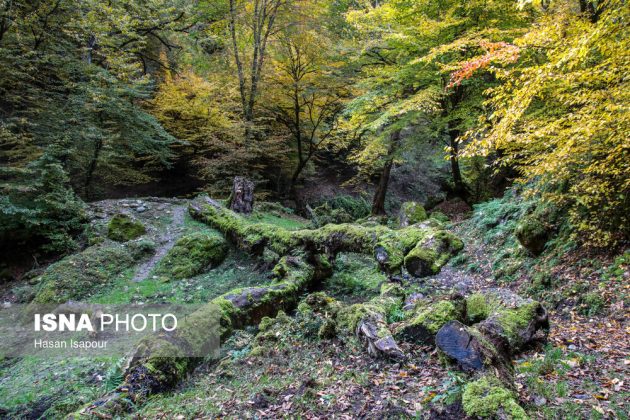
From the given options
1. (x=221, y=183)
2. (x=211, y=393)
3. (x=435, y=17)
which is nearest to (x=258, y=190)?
(x=221, y=183)

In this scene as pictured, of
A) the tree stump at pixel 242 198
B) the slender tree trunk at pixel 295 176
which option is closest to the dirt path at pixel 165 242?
the tree stump at pixel 242 198

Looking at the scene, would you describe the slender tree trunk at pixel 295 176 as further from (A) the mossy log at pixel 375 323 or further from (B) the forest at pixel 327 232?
(A) the mossy log at pixel 375 323

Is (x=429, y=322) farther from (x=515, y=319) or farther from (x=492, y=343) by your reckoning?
(x=515, y=319)

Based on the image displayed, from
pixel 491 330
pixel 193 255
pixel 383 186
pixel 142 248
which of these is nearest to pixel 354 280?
pixel 491 330

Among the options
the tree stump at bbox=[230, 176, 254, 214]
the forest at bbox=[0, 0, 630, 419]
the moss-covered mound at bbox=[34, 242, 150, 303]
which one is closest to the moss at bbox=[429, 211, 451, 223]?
the forest at bbox=[0, 0, 630, 419]

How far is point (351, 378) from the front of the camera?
12.2ft

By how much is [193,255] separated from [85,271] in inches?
102

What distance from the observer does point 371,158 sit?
1462 centimetres

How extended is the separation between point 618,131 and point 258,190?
1663 centimetres

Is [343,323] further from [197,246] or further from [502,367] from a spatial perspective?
[197,246]

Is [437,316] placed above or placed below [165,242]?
above

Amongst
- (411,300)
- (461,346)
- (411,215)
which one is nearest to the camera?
(461,346)

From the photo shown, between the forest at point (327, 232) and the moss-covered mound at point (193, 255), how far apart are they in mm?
59

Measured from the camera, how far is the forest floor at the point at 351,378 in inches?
123
